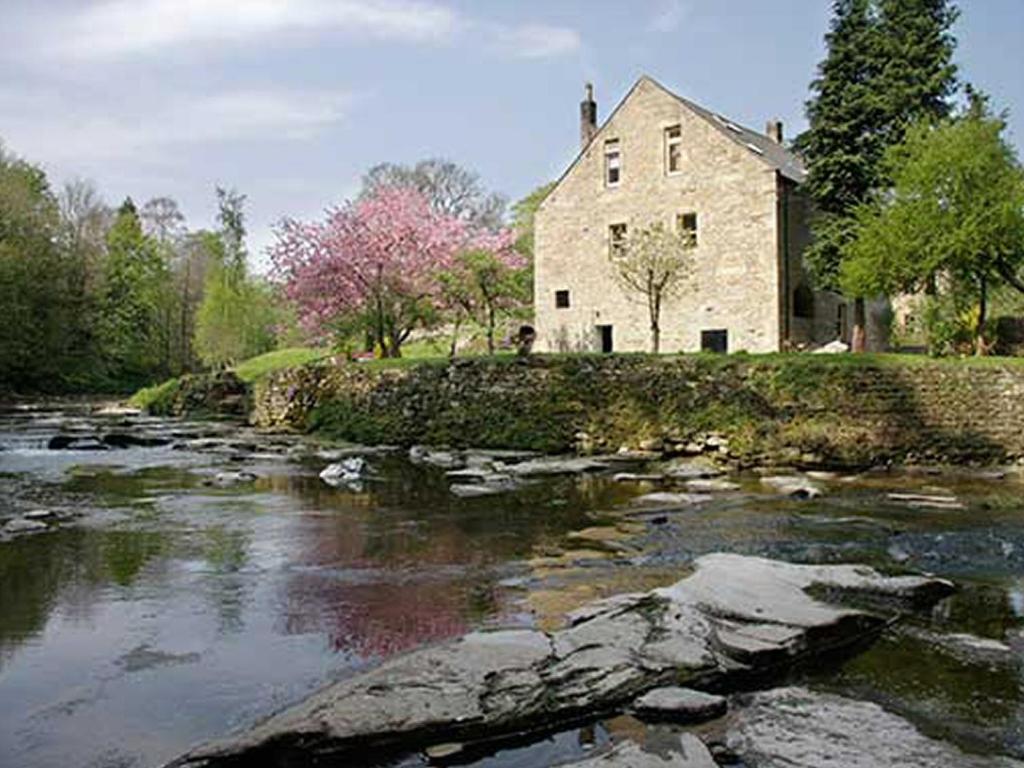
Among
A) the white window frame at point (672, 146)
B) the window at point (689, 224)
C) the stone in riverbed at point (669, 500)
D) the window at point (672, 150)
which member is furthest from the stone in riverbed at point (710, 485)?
the window at point (672, 150)

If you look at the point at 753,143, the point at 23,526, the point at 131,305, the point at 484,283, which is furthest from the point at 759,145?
the point at 131,305

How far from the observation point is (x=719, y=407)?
19281mm

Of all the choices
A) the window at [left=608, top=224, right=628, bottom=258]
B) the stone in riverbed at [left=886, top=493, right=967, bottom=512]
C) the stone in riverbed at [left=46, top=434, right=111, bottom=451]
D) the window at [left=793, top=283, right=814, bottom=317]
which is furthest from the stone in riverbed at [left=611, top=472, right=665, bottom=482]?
the window at [left=608, top=224, right=628, bottom=258]

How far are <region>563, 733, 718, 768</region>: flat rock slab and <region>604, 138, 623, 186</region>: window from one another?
31.2 meters

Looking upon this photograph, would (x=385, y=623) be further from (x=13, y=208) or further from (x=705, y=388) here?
(x=13, y=208)

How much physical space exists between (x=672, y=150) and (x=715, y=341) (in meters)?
7.31

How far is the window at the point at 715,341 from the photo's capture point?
31.3 m

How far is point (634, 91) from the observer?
3347 cm

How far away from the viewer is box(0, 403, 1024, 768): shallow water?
16.2 ft

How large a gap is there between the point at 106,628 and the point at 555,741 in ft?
12.6

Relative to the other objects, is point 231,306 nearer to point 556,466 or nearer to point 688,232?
point 688,232

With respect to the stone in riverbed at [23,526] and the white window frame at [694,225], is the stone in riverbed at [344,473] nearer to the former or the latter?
the stone in riverbed at [23,526]

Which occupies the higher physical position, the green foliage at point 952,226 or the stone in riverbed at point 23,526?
the green foliage at point 952,226

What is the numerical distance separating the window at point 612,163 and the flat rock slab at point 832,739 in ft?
100
